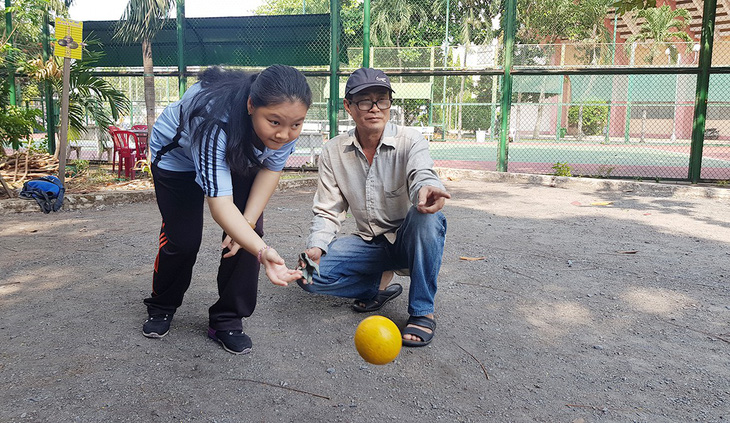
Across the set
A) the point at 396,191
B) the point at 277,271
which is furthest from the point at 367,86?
the point at 277,271

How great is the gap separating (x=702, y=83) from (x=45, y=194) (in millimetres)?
9718

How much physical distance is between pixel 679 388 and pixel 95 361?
9.15 ft

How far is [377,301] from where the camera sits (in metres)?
3.74

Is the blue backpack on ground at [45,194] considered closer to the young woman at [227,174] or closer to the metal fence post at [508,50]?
the young woman at [227,174]

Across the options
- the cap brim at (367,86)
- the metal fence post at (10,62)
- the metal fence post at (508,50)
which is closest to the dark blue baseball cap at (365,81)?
the cap brim at (367,86)

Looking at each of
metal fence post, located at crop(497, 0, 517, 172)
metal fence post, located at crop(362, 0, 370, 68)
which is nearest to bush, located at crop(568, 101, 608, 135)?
metal fence post, located at crop(497, 0, 517, 172)

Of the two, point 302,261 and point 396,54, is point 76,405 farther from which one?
point 396,54

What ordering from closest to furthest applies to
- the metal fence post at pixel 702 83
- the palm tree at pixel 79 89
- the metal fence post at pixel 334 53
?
the metal fence post at pixel 702 83, the palm tree at pixel 79 89, the metal fence post at pixel 334 53

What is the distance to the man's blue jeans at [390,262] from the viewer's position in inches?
128

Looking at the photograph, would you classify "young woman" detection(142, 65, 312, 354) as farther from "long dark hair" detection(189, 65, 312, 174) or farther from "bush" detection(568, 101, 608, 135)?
"bush" detection(568, 101, 608, 135)

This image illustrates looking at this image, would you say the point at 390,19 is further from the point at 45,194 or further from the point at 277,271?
the point at 277,271

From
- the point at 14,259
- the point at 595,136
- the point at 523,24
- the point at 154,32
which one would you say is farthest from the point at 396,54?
the point at 523,24

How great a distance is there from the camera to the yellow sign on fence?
7.21 meters

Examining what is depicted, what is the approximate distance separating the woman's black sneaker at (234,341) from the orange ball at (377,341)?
731 mm
